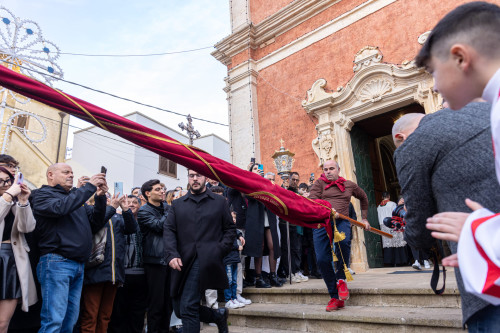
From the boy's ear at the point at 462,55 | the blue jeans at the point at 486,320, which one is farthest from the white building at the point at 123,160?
the boy's ear at the point at 462,55

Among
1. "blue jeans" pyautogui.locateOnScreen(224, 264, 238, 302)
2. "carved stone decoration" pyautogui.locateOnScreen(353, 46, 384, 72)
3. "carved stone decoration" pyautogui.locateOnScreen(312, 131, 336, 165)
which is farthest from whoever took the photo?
"carved stone decoration" pyautogui.locateOnScreen(312, 131, 336, 165)

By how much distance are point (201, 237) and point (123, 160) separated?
17641 mm

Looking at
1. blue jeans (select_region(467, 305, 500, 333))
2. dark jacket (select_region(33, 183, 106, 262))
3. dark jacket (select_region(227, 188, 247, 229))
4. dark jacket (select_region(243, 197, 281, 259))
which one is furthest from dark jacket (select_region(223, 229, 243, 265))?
blue jeans (select_region(467, 305, 500, 333))

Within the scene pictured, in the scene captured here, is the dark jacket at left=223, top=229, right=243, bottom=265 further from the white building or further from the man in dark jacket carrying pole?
the white building

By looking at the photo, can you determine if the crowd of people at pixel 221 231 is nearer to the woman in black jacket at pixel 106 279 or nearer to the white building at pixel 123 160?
the woman in black jacket at pixel 106 279

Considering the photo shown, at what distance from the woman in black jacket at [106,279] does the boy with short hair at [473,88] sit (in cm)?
345

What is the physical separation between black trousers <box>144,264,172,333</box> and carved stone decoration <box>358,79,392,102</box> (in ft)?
19.4

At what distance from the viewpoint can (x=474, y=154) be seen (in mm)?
1293

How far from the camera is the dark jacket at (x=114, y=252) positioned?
368 centimetres

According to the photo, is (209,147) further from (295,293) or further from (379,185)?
(295,293)

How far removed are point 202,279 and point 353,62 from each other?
664cm

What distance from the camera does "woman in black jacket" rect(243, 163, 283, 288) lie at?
528 centimetres

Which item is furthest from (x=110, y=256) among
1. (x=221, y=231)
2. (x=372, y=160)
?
(x=372, y=160)

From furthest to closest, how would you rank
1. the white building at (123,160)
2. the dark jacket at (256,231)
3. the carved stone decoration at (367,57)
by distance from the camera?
the white building at (123,160), the carved stone decoration at (367,57), the dark jacket at (256,231)
